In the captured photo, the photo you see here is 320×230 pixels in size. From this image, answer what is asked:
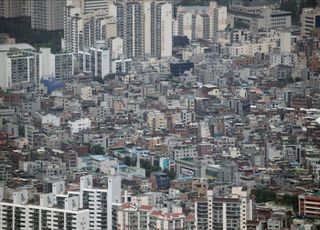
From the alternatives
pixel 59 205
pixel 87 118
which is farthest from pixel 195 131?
pixel 59 205

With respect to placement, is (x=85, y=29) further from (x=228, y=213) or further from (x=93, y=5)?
(x=228, y=213)

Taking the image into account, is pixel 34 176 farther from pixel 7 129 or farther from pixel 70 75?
pixel 70 75

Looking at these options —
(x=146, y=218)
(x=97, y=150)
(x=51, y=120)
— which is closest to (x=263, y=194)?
(x=146, y=218)

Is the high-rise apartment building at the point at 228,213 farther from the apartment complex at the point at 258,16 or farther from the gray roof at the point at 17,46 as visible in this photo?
the apartment complex at the point at 258,16

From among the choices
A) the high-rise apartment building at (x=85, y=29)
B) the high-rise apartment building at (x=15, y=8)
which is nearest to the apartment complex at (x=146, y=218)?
the high-rise apartment building at (x=85, y=29)

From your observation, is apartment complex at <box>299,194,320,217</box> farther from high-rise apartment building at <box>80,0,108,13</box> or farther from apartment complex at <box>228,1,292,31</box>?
high-rise apartment building at <box>80,0,108,13</box>

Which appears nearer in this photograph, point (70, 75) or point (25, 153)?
point (25, 153)
